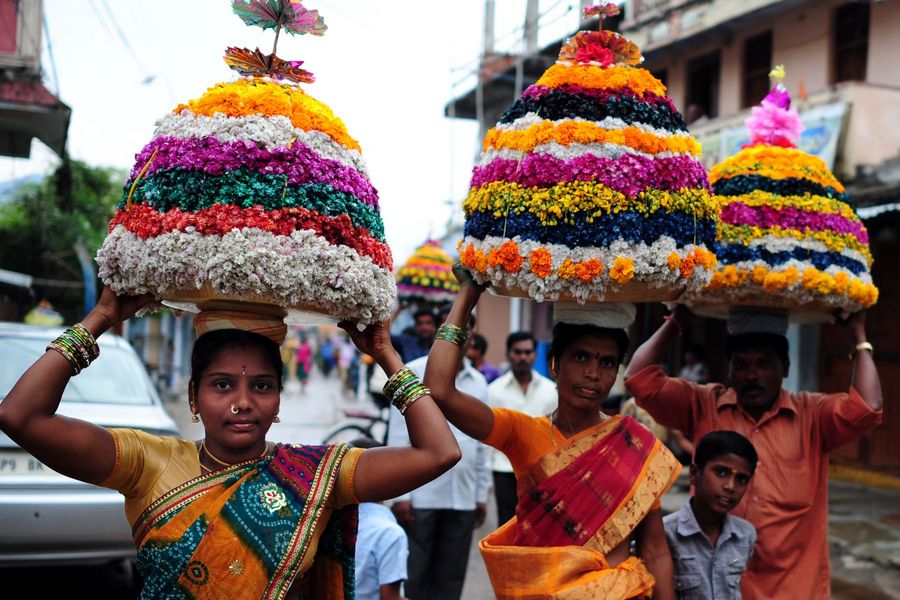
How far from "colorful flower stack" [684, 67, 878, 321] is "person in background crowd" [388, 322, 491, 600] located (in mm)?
2206

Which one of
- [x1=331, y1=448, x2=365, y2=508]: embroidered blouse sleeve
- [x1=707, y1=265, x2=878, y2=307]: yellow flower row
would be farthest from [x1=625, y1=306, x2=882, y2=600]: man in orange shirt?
[x1=331, y1=448, x2=365, y2=508]: embroidered blouse sleeve

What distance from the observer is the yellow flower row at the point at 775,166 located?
3.80 m

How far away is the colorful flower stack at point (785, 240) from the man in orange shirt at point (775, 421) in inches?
7.7

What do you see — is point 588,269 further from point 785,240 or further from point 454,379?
point 785,240

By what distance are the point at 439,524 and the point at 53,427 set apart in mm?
3687

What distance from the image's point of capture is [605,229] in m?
2.78

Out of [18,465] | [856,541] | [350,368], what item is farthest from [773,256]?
[350,368]

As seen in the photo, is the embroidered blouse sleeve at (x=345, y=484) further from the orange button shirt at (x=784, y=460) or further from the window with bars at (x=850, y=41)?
the window with bars at (x=850, y=41)

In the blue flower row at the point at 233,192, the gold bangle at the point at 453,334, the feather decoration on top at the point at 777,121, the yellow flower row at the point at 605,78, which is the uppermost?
the feather decoration on top at the point at 777,121

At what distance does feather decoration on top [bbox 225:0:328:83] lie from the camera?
8.46 feet

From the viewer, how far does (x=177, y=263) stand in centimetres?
228

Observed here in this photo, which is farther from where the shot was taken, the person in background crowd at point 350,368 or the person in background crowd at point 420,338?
the person in background crowd at point 350,368

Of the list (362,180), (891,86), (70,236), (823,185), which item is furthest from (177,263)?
(70,236)

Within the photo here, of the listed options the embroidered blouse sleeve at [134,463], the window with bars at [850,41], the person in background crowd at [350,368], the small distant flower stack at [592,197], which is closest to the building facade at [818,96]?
the window with bars at [850,41]
